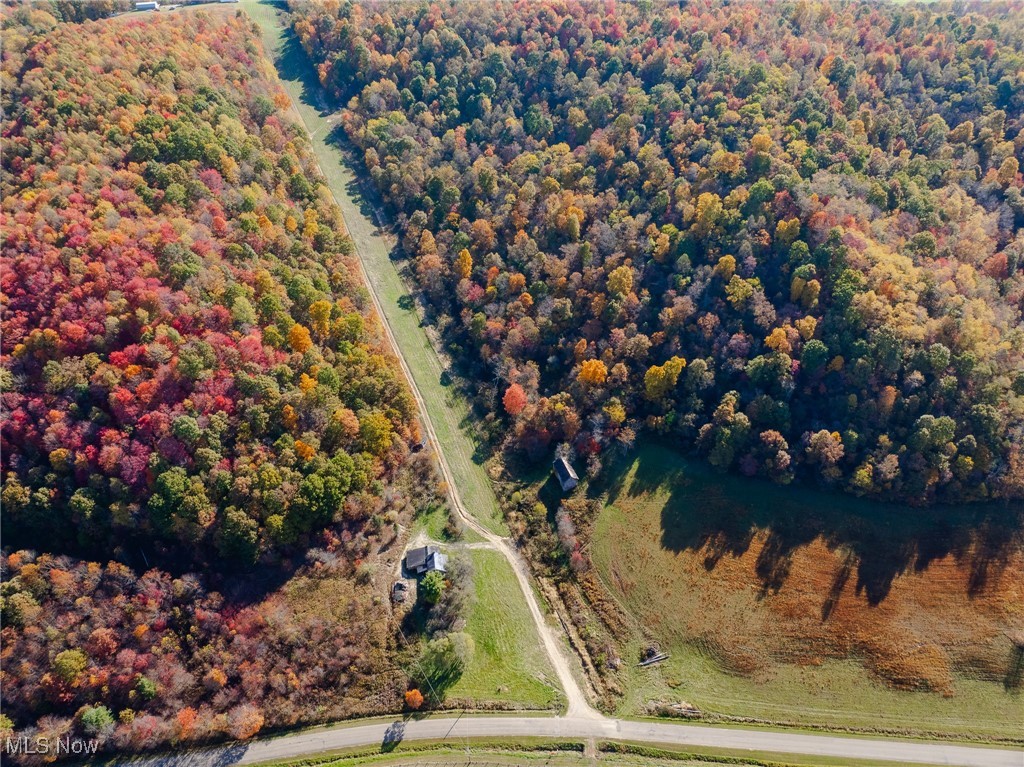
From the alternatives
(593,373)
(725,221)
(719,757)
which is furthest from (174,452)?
(725,221)

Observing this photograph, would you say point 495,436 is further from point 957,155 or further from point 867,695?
point 957,155

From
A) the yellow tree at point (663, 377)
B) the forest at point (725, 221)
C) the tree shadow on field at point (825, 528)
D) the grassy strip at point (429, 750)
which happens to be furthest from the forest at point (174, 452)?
the tree shadow on field at point (825, 528)

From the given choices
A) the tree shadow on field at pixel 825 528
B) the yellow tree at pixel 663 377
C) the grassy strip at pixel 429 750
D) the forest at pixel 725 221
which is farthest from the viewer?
the yellow tree at pixel 663 377

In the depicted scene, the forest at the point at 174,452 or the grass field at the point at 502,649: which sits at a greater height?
the forest at the point at 174,452

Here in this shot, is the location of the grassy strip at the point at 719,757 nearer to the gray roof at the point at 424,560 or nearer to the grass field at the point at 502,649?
the grass field at the point at 502,649

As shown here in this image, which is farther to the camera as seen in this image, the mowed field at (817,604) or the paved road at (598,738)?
the mowed field at (817,604)

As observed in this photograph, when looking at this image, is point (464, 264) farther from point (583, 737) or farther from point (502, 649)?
point (583, 737)
